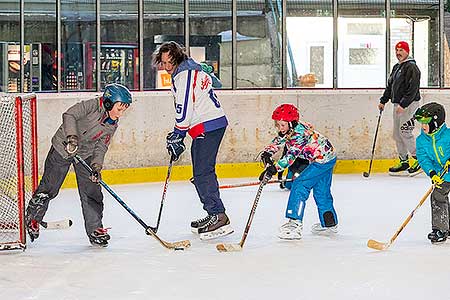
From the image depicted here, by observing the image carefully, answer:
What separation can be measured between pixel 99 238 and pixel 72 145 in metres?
0.67

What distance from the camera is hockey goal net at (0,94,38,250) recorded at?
6.41 meters

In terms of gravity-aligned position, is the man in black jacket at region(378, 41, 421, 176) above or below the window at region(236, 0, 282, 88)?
below

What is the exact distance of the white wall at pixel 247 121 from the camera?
10.4 meters

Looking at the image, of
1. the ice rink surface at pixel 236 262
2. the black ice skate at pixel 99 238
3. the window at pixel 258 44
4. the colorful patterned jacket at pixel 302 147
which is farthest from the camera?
the window at pixel 258 44

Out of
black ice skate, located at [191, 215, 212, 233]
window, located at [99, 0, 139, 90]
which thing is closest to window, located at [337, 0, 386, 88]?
window, located at [99, 0, 139, 90]

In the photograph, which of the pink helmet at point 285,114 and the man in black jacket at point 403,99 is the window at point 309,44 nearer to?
the man in black jacket at point 403,99

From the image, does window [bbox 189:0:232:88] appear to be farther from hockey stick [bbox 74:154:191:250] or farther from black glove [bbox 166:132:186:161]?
hockey stick [bbox 74:154:191:250]

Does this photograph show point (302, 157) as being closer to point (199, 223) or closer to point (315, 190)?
point (315, 190)

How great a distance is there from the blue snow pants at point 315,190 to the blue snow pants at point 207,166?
0.49 meters

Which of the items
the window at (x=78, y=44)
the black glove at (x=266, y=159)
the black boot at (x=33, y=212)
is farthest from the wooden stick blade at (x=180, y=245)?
the window at (x=78, y=44)

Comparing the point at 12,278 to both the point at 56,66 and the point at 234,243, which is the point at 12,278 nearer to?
the point at 234,243

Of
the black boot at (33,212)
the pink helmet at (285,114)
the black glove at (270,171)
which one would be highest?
the pink helmet at (285,114)

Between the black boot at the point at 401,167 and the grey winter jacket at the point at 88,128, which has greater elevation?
the grey winter jacket at the point at 88,128

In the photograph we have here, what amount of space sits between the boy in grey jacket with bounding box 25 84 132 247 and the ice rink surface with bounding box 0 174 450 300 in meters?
0.17
